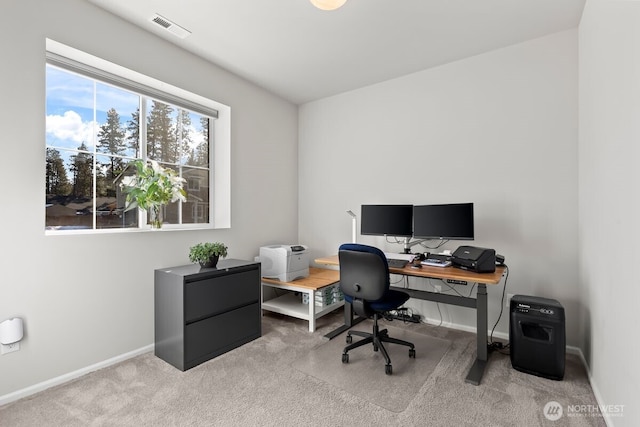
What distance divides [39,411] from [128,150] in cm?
198

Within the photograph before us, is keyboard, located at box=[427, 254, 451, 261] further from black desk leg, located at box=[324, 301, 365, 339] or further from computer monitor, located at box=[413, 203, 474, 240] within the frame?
black desk leg, located at box=[324, 301, 365, 339]

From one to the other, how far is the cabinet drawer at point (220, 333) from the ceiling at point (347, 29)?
246 cm

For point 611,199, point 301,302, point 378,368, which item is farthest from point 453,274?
point 301,302

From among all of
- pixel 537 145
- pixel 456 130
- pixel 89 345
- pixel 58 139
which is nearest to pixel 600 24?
pixel 537 145

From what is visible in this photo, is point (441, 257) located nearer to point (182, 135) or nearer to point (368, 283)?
point (368, 283)

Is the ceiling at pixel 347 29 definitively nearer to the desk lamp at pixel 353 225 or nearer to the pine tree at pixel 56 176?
the pine tree at pixel 56 176

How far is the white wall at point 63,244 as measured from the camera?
6.46 ft

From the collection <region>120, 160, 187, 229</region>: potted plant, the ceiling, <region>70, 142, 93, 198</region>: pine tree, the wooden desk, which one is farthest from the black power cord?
<region>70, 142, 93, 198</region>: pine tree

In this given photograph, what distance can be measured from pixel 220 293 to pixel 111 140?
162cm

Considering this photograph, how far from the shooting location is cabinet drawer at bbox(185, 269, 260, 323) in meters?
2.45

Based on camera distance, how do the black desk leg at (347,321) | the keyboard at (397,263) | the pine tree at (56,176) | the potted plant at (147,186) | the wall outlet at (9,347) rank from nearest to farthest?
the wall outlet at (9,347) → the pine tree at (56,176) → the potted plant at (147,186) → the keyboard at (397,263) → the black desk leg at (347,321)

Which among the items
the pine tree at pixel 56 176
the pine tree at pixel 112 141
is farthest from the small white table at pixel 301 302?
the pine tree at pixel 56 176

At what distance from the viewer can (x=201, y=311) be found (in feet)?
8.25

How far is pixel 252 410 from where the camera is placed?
188 cm
